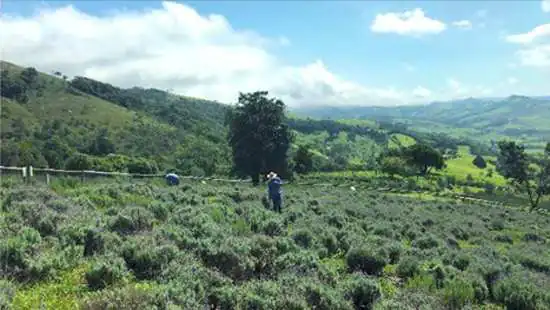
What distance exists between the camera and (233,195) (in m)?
22.6

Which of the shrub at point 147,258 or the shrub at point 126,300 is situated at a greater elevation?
the shrub at point 126,300

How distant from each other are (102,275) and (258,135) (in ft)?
154

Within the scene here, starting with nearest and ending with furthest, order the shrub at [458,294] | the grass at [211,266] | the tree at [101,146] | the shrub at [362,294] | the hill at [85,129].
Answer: the grass at [211,266] → the shrub at [362,294] → the shrub at [458,294] → the hill at [85,129] → the tree at [101,146]

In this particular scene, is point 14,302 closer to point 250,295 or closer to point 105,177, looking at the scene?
point 250,295

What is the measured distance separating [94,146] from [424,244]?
4593 inches

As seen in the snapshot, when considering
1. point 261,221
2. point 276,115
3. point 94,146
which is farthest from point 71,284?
point 94,146

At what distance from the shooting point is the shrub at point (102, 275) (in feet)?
24.8

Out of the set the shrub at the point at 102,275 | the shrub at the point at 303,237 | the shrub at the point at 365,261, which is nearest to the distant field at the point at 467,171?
the shrub at the point at 303,237

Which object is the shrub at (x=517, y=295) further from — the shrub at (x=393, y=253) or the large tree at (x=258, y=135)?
the large tree at (x=258, y=135)

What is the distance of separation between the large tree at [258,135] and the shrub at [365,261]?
142 ft

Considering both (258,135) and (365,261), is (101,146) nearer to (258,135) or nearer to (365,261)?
(258,135)

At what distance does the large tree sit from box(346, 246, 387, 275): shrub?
1703 inches

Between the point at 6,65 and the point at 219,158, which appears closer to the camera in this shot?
the point at 219,158

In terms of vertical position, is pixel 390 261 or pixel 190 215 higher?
pixel 190 215
